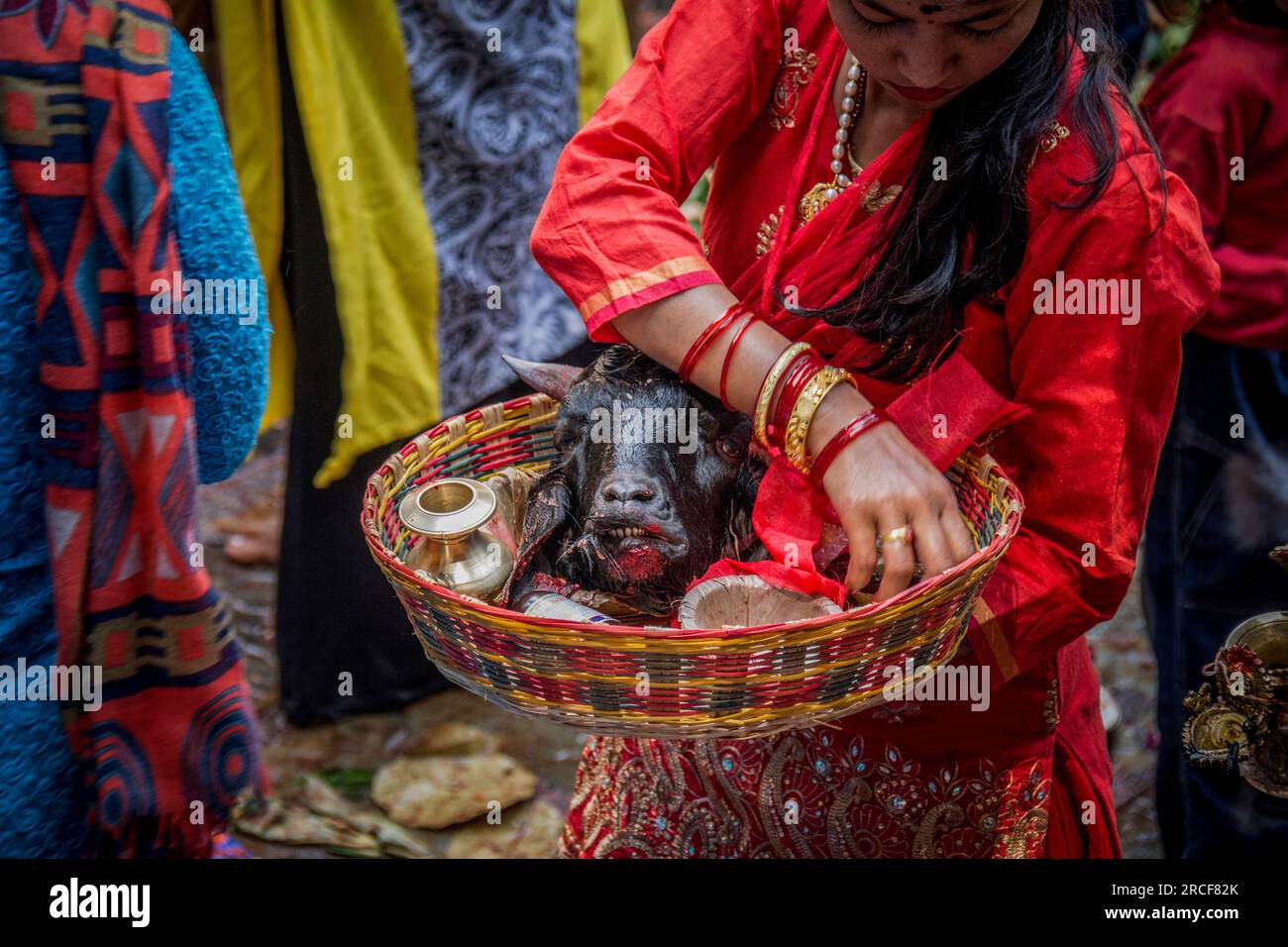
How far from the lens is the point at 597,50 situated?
5.07ft

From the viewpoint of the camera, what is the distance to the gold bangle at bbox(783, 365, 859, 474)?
3.40ft

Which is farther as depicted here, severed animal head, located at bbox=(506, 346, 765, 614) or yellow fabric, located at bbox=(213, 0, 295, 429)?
yellow fabric, located at bbox=(213, 0, 295, 429)

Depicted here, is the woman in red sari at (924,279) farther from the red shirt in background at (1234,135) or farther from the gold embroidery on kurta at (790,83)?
the red shirt in background at (1234,135)

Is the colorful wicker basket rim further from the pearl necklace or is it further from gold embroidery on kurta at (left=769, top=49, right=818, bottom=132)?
gold embroidery on kurta at (left=769, top=49, right=818, bottom=132)

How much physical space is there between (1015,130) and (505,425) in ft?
2.04

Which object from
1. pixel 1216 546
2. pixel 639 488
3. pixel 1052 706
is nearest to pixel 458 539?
pixel 639 488

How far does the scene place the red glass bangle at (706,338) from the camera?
3.49 feet

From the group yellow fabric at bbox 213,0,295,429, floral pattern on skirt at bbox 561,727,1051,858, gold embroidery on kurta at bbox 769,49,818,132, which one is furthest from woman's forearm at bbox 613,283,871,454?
yellow fabric at bbox 213,0,295,429

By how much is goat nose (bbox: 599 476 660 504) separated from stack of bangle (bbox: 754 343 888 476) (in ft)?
0.45

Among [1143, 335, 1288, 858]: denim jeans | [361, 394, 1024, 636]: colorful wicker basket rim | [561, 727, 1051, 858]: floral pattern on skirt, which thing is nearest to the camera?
[361, 394, 1024, 636]: colorful wicker basket rim

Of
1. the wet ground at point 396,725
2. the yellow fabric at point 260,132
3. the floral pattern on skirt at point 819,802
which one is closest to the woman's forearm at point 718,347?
the floral pattern on skirt at point 819,802

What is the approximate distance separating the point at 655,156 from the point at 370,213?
0.43 m

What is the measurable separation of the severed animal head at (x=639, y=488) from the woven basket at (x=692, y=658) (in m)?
0.17
